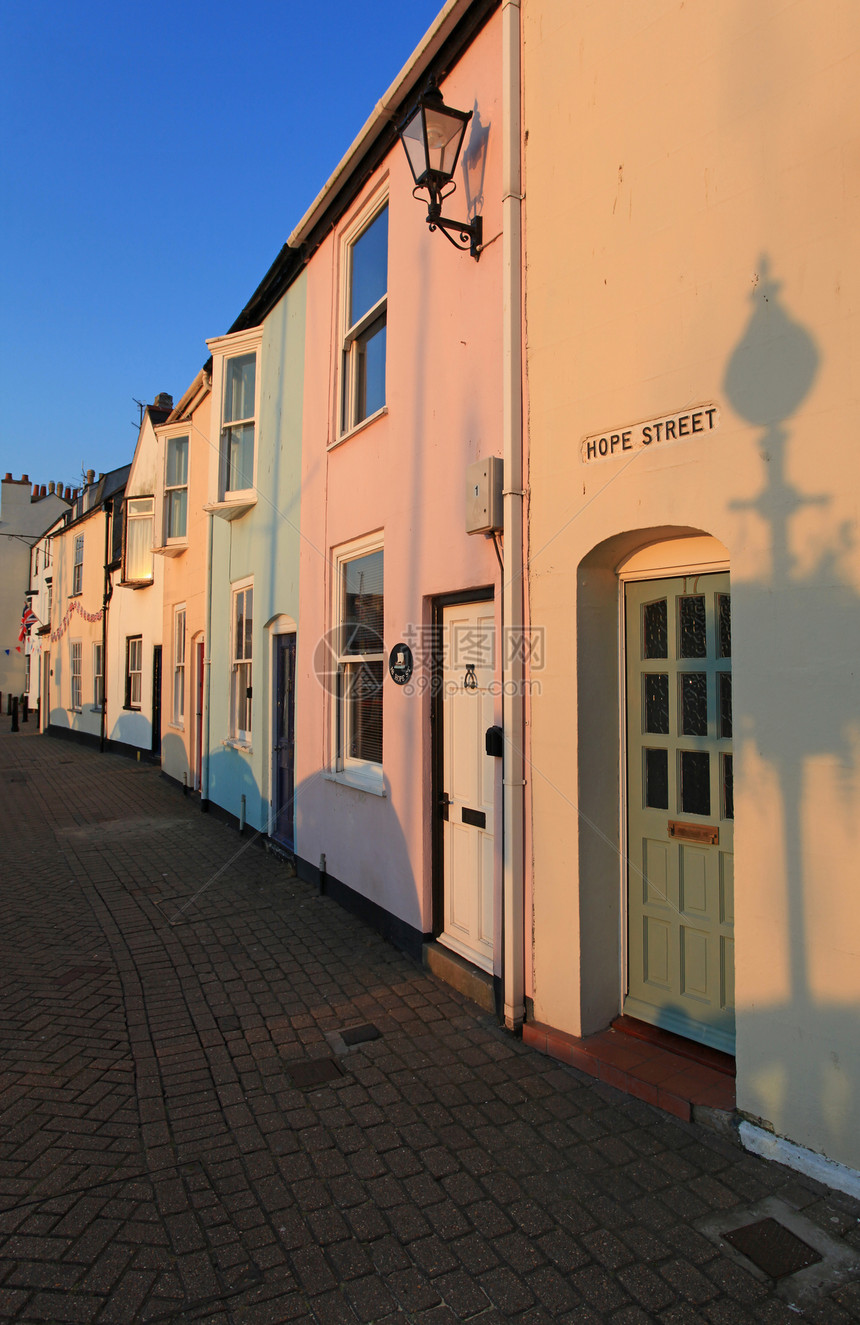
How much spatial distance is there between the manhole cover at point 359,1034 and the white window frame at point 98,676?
1813 centimetres

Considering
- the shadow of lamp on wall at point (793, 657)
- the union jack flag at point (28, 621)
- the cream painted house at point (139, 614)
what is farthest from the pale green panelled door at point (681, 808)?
the union jack flag at point (28, 621)

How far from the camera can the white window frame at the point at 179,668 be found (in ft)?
44.4

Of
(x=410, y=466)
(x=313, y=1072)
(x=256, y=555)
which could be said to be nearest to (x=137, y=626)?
(x=256, y=555)

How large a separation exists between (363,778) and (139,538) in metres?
13.0

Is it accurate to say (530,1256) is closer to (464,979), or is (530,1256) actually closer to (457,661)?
(464,979)

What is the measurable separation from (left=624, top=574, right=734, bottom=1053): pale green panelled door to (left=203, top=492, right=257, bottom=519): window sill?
6630 millimetres

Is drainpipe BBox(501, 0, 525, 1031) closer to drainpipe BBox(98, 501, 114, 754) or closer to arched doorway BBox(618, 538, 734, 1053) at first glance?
arched doorway BBox(618, 538, 734, 1053)

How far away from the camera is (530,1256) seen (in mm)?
2566

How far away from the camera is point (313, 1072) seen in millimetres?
3838

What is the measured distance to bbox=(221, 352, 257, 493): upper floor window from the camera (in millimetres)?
9836

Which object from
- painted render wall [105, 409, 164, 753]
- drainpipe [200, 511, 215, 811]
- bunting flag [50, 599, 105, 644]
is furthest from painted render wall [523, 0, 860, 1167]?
bunting flag [50, 599, 105, 644]

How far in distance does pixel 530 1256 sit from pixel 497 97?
19.4ft

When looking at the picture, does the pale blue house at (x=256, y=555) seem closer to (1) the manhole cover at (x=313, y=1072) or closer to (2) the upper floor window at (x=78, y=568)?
(1) the manhole cover at (x=313, y=1072)

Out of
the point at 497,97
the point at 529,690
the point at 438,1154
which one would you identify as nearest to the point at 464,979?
the point at 438,1154
